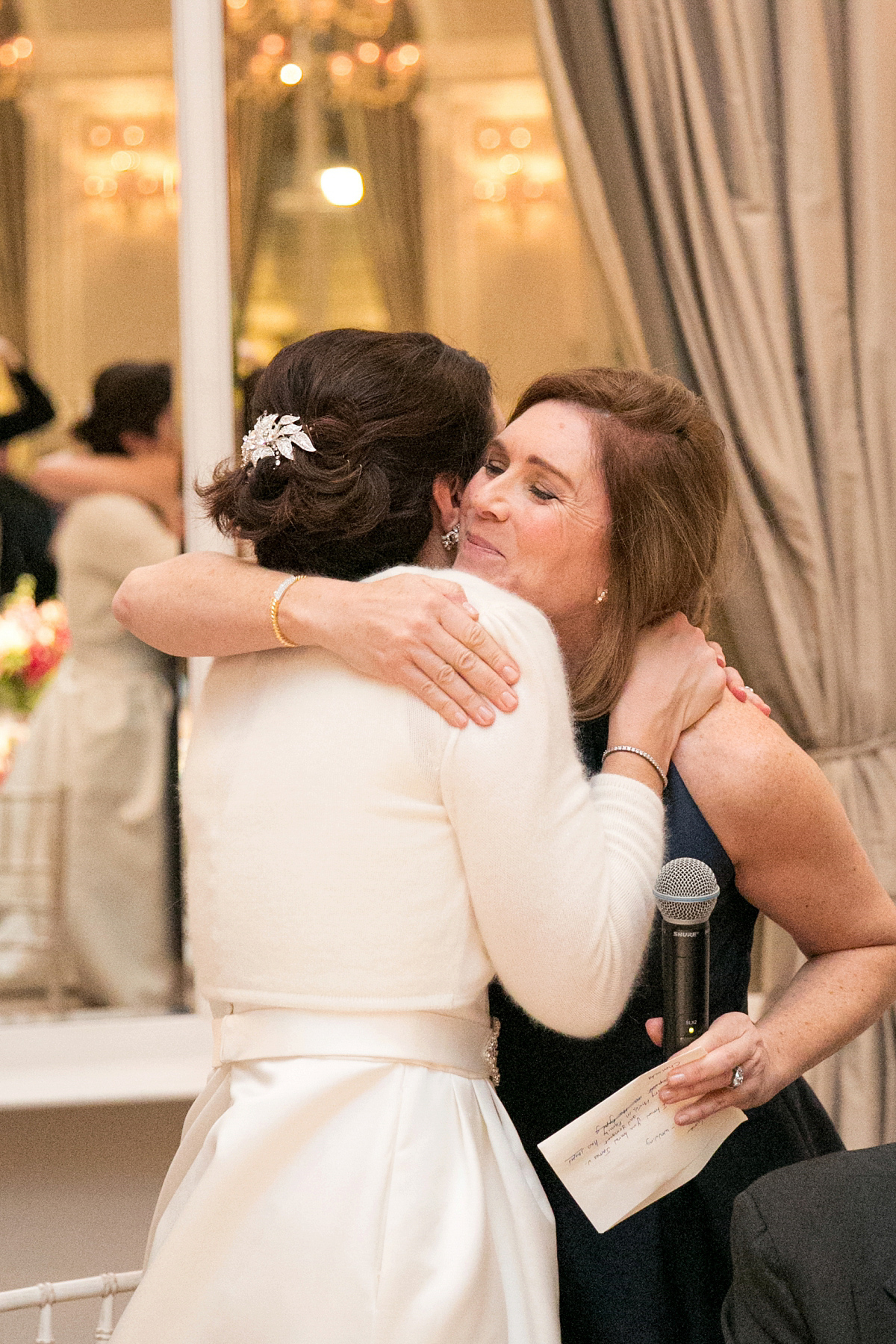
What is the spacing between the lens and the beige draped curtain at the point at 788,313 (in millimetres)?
2252

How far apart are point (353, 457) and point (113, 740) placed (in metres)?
2.29

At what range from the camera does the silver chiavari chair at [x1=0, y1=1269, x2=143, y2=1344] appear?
1.59 m

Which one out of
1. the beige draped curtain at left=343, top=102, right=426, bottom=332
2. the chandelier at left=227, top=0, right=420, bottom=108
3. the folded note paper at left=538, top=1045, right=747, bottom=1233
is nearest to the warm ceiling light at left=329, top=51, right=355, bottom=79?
the chandelier at left=227, top=0, right=420, bottom=108

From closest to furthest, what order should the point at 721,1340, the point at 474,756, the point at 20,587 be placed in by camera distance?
the point at 474,756, the point at 721,1340, the point at 20,587

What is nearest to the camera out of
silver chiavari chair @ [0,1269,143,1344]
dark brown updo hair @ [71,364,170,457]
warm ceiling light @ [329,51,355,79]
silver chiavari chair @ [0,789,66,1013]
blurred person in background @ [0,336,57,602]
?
silver chiavari chair @ [0,1269,143,1344]

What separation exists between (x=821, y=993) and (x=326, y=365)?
850mm

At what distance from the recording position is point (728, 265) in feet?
7.40

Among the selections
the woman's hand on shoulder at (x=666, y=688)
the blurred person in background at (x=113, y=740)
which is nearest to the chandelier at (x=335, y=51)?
the blurred person in background at (x=113, y=740)

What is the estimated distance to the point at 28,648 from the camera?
3705 mm

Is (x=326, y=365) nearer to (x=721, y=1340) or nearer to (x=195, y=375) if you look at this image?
(x=721, y=1340)

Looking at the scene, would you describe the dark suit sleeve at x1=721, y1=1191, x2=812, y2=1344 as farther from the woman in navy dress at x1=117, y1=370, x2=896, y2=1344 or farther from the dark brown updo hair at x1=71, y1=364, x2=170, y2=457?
the dark brown updo hair at x1=71, y1=364, x2=170, y2=457

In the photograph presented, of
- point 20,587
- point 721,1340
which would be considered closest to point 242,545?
point 721,1340

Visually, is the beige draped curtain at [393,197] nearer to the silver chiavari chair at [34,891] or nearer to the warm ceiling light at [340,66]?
the warm ceiling light at [340,66]

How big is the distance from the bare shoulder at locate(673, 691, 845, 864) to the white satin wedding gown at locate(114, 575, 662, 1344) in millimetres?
203
